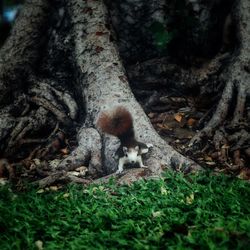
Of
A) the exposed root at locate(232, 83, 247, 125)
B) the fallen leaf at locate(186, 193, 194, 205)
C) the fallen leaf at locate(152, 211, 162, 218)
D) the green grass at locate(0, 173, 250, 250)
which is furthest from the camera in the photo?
the exposed root at locate(232, 83, 247, 125)

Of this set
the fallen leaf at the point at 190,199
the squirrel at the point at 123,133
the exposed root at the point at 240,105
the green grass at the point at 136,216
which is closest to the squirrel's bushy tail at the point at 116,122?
the squirrel at the point at 123,133

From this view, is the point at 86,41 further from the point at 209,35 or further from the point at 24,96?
the point at 209,35

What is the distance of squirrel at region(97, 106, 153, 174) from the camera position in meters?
4.74

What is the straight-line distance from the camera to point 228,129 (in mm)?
5461

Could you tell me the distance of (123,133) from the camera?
5.07 m

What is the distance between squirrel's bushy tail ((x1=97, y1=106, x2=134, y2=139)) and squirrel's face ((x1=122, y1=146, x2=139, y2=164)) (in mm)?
393

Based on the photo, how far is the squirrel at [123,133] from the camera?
4.74 meters

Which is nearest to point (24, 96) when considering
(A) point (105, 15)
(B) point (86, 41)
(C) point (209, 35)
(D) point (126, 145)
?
(B) point (86, 41)

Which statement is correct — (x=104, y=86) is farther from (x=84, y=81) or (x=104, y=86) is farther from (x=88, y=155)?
(x=88, y=155)

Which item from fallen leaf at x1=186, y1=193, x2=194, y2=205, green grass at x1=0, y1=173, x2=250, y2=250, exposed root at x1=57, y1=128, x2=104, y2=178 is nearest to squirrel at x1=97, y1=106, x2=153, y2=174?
exposed root at x1=57, y1=128, x2=104, y2=178

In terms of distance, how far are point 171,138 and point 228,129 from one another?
0.81 meters

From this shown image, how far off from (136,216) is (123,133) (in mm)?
1461

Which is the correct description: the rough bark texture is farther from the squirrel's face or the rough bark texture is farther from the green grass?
the green grass

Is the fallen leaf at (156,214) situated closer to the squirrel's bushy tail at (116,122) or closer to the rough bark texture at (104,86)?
the rough bark texture at (104,86)
